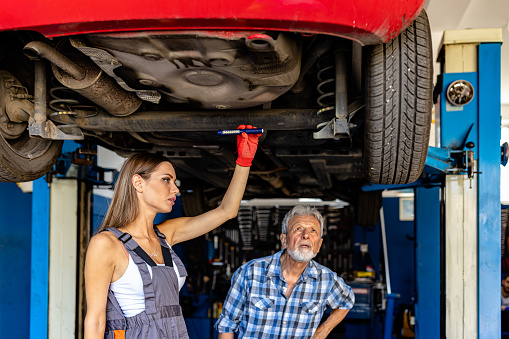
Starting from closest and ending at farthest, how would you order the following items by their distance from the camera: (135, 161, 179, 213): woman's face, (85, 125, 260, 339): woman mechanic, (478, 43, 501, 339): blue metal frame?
(85, 125, 260, 339): woman mechanic < (135, 161, 179, 213): woman's face < (478, 43, 501, 339): blue metal frame

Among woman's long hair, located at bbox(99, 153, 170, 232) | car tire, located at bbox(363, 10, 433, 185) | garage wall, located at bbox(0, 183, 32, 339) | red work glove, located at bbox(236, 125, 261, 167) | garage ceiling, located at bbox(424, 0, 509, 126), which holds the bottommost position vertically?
garage wall, located at bbox(0, 183, 32, 339)

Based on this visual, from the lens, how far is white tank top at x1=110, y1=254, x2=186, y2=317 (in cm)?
144

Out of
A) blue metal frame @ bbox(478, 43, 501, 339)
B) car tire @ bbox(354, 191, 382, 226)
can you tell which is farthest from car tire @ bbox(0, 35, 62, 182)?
car tire @ bbox(354, 191, 382, 226)

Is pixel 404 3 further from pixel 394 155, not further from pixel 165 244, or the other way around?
pixel 165 244

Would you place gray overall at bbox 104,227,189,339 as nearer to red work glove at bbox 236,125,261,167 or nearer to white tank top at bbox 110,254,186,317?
white tank top at bbox 110,254,186,317

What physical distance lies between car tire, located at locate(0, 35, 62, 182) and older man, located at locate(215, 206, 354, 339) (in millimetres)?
1049

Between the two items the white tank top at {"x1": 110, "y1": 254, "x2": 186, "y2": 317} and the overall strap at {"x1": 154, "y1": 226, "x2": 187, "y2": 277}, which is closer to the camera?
the white tank top at {"x1": 110, "y1": 254, "x2": 186, "y2": 317}

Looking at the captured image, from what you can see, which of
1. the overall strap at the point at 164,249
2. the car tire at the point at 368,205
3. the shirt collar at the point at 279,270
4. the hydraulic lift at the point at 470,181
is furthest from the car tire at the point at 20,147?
the car tire at the point at 368,205

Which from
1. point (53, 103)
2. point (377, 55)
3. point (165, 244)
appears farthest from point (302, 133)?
point (53, 103)

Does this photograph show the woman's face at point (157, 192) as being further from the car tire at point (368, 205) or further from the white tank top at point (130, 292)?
the car tire at point (368, 205)

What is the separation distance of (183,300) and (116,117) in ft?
15.6

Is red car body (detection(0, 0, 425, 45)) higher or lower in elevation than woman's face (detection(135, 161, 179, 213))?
higher

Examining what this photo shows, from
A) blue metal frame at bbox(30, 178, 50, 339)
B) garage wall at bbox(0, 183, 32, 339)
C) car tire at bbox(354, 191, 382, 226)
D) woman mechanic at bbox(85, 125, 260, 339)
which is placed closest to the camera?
woman mechanic at bbox(85, 125, 260, 339)

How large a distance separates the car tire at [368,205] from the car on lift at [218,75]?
8.08 feet
